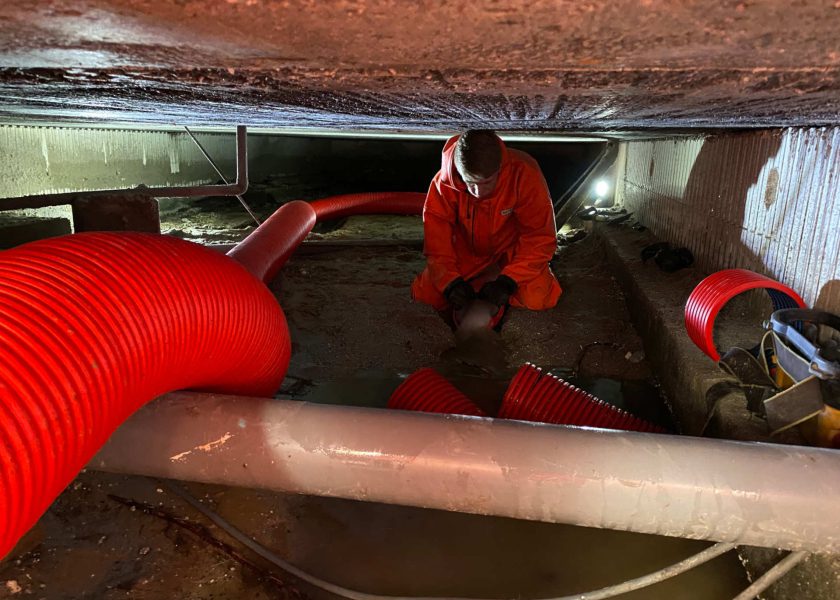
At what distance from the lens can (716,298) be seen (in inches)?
101

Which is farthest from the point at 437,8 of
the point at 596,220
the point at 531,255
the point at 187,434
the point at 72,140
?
the point at 72,140

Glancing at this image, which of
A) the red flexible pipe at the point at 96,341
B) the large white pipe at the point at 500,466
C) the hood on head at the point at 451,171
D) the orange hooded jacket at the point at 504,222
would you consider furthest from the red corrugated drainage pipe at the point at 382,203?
the large white pipe at the point at 500,466

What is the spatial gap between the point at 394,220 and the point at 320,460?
6714 mm

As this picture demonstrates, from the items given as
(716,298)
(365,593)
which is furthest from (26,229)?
(716,298)

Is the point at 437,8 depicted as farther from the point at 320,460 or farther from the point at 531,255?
the point at 531,255

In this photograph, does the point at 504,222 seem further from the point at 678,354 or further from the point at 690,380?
the point at 690,380

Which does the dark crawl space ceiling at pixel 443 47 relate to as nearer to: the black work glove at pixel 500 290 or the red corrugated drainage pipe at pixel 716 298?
the red corrugated drainage pipe at pixel 716 298

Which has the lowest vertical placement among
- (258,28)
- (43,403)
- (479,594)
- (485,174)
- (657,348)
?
(479,594)

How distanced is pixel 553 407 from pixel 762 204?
1.87 m

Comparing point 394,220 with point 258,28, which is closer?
point 258,28

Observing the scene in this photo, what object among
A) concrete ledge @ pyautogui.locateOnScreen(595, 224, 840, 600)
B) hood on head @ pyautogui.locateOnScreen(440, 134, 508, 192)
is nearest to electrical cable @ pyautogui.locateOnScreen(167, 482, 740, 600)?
concrete ledge @ pyautogui.locateOnScreen(595, 224, 840, 600)

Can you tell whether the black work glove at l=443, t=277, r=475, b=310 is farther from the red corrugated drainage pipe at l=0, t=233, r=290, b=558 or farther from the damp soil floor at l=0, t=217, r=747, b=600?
the red corrugated drainage pipe at l=0, t=233, r=290, b=558

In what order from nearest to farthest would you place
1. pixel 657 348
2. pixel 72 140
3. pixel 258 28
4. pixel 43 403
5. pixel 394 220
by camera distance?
pixel 258 28
pixel 43 403
pixel 657 348
pixel 72 140
pixel 394 220

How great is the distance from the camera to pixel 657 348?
3.54 meters
